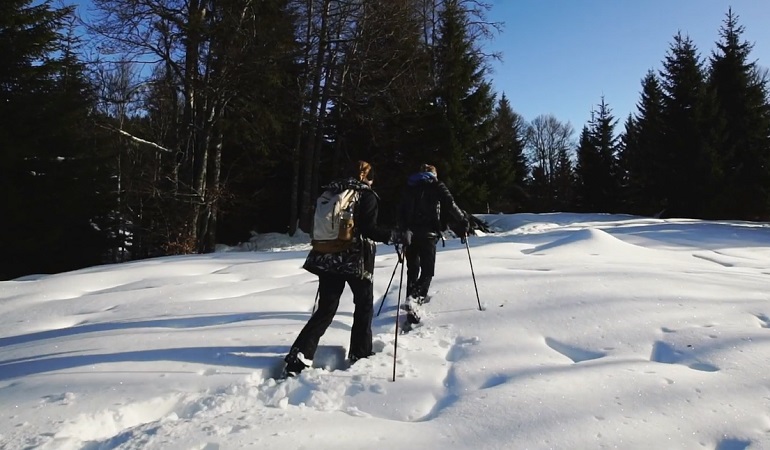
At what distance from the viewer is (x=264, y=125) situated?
17.5 metres

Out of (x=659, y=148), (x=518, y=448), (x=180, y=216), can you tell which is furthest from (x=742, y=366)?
(x=659, y=148)

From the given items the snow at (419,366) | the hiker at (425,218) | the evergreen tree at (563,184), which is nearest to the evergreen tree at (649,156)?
the evergreen tree at (563,184)

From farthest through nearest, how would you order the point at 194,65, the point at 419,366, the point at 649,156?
the point at 649,156, the point at 194,65, the point at 419,366

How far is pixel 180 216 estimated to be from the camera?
1584 cm

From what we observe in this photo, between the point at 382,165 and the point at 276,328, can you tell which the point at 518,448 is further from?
the point at 382,165

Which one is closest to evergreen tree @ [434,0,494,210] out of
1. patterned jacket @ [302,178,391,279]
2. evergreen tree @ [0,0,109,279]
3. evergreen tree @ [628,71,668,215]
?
evergreen tree @ [628,71,668,215]

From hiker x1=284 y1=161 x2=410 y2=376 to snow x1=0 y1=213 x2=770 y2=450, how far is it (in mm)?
267

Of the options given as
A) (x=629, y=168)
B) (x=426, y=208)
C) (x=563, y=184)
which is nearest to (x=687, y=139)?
(x=629, y=168)

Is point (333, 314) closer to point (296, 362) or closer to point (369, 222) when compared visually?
point (296, 362)

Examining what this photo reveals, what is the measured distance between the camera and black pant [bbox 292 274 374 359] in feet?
13.5

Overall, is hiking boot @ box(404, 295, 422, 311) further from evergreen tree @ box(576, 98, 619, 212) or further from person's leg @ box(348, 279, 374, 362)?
evergreen tree @ box(576, 98, 619, 212)

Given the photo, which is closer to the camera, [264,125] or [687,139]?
[264,125]

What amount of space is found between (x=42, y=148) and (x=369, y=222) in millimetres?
15274

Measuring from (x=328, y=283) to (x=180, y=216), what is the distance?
42.9 feet
